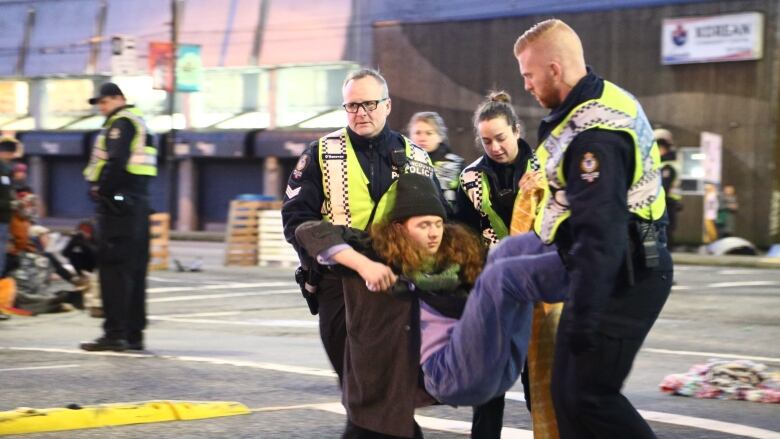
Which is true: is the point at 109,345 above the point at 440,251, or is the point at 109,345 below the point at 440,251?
below

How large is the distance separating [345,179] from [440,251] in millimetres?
870

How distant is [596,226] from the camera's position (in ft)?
15.7

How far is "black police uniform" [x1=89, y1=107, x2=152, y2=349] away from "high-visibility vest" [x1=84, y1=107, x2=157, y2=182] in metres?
0.04

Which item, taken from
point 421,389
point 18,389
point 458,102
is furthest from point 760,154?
point 421,389

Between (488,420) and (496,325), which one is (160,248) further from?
(496,325)

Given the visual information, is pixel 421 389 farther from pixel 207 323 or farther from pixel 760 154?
pixel 760 154

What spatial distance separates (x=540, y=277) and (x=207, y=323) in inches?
395

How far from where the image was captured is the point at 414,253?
5414mm

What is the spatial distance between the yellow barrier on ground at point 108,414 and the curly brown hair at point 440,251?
2590 mm

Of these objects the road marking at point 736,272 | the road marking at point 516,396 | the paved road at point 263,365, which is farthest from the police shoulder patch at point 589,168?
the road marking at point 736,272

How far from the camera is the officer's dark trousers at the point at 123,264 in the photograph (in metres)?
10.9

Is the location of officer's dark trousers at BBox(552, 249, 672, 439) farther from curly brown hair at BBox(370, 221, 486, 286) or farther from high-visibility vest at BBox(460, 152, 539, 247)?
high-visibility vest at BBox(460, 152, 539, 247)

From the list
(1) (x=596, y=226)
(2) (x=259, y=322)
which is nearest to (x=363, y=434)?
(1) (x=596, y=226)

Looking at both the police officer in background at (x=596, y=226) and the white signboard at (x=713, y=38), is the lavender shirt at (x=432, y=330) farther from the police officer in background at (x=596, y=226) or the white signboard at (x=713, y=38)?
the white signboard at (x=713, y=38)
